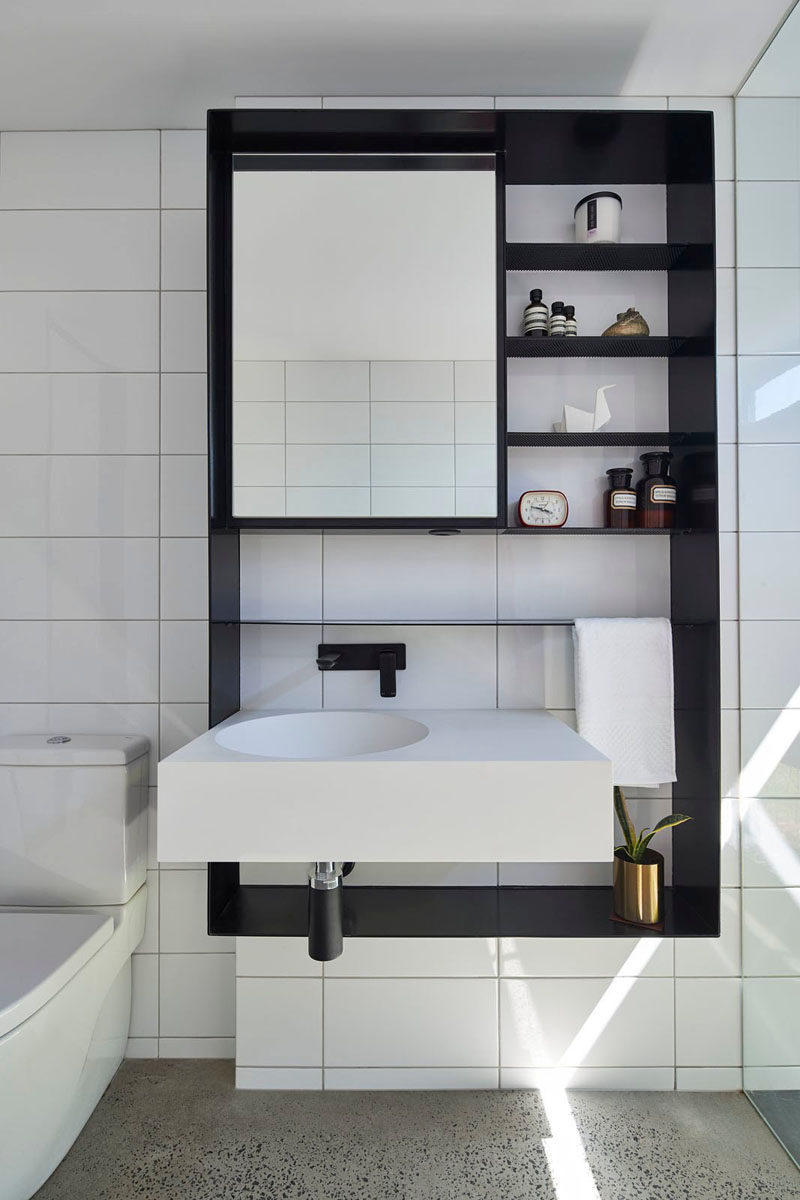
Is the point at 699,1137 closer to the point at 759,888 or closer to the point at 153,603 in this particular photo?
the point at 759,888

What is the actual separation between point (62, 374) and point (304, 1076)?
5.82ft

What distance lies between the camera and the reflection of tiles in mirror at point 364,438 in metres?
1.49

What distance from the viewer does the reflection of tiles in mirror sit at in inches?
58.6

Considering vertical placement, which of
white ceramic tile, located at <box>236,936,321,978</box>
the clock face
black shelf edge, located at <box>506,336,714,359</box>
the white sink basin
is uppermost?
black shelf edge, located at <box>506,336,714,359</box>

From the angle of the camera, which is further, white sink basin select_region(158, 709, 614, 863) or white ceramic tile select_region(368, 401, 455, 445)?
white ceramic tile select_region(368, 401, 455, 445)

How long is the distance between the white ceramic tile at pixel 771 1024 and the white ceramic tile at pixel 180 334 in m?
1.91

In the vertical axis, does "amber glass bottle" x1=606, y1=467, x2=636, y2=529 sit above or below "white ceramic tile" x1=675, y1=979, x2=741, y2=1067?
above

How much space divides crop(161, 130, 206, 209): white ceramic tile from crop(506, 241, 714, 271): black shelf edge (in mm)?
787

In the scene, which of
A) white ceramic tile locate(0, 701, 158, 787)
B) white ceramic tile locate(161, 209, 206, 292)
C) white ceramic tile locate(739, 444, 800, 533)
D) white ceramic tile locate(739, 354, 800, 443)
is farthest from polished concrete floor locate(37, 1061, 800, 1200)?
white ceramic tile locate(161, 209, 206, 292)

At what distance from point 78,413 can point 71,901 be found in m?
1.14

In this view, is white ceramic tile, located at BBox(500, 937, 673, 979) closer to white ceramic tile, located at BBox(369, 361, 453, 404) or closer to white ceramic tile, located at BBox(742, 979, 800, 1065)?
white ceramic tile, located at BBox(742, 979, 800, 1065)

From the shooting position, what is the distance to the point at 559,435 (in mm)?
1536

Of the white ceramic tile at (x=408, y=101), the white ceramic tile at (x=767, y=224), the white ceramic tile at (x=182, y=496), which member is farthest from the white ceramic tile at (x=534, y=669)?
the white ceramic tile at (x=408, y=101)

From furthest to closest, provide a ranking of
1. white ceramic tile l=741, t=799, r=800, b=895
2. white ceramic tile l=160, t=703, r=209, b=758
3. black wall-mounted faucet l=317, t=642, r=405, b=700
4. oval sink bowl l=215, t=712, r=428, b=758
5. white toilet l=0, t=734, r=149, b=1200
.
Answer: white ceramic tile l=160, t=703, r=209, b=758, black wall-mounted faucet l=317, t=642, r=405, b=700, oval sink bowl l=215, t=712, r=428, b=758, white ceramic tile l=741, t=799, r=800, b=895, white toilet l=0, t=734, r=149, b=1200
